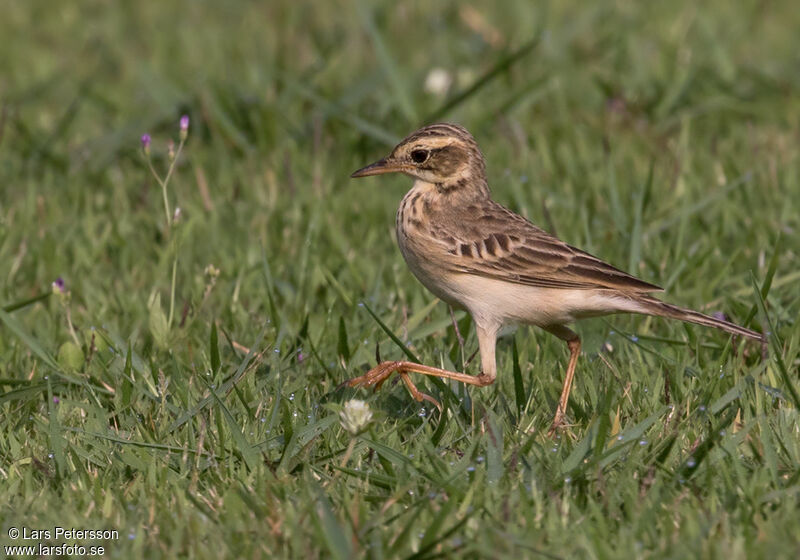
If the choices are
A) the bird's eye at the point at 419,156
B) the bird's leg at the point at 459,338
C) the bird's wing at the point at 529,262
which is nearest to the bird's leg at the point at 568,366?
the bird's wing at the point at 529,262

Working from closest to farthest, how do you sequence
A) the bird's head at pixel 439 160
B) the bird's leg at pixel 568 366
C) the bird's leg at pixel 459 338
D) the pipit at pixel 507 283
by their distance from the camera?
the bird's leg at pixel 568 366
the pipit at pixel 507 283
the bird's leg at pixel 459 338
the bird's head at pixel 439 160

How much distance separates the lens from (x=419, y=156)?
6203 mm

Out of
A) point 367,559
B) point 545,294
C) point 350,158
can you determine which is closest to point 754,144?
point 350,158

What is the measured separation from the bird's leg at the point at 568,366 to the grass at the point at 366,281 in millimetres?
77

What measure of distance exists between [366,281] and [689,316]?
89.6 inches

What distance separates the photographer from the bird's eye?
20.3 ft

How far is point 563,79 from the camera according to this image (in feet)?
33.8

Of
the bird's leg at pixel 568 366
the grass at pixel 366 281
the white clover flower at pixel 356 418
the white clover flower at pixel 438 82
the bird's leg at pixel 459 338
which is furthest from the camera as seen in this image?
the white clover flower at pixel 438 82

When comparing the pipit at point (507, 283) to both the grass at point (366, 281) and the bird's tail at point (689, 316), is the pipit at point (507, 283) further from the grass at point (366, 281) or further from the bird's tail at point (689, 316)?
the grass at point (366, 281)

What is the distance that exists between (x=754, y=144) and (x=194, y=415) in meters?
5.17

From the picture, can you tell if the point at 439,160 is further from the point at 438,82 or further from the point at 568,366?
the point at 438,82

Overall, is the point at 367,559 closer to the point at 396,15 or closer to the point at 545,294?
the point at 545,294

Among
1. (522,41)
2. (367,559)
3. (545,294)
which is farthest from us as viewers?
(522,41)

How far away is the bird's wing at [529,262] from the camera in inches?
219
